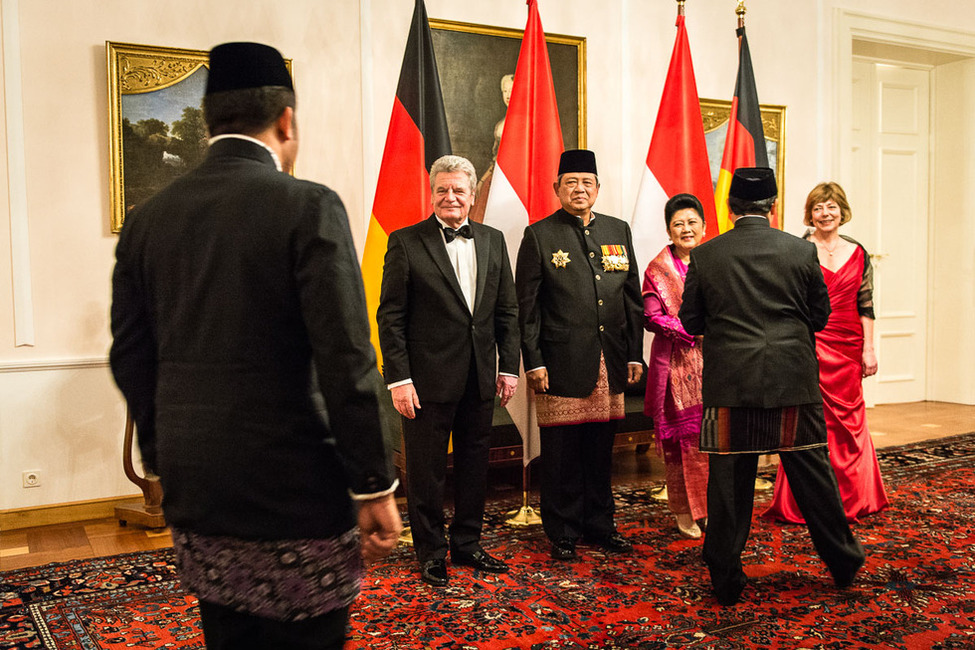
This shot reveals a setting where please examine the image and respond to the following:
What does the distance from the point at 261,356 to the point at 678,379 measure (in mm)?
2660

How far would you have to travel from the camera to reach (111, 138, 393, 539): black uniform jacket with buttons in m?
1.29

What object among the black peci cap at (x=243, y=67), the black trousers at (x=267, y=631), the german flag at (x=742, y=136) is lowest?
the black trousers at (x=267, y=631)

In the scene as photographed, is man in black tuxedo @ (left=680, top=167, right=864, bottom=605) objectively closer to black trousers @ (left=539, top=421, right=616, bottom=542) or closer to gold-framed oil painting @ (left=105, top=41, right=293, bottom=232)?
black trousers @ (left=539, top=421, right=616, bottom=542)

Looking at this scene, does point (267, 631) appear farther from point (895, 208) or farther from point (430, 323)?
point (895, 208)

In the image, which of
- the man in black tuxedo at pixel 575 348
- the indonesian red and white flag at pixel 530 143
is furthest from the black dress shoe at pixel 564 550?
the indonesian red and white flag at pixel 530 143

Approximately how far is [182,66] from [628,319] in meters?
2.73

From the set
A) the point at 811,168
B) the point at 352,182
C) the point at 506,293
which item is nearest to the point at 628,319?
the point at 506,293

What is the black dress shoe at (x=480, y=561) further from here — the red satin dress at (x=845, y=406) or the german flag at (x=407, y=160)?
the red satin dress at (x=845, y=406)

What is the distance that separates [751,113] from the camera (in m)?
4.92

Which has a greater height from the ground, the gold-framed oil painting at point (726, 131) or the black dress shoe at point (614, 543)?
the gold-framed oil painting at point (726, 131)

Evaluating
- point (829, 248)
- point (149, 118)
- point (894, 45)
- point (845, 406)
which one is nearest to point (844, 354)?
point (845, 406)

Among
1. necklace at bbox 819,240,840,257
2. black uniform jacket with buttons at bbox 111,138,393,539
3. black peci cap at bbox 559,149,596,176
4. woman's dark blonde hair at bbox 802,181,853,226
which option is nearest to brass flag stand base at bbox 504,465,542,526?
black peci cap at bbox 559,149,596,176

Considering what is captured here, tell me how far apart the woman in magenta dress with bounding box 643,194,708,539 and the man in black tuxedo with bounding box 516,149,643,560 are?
18cm

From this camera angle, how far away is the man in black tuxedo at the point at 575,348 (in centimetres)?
339
